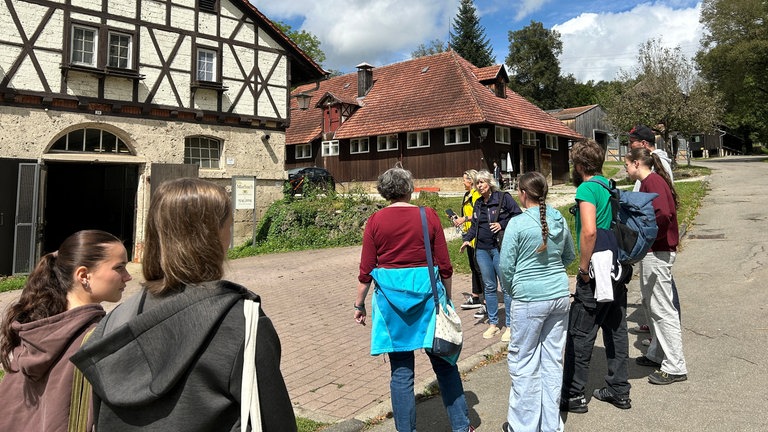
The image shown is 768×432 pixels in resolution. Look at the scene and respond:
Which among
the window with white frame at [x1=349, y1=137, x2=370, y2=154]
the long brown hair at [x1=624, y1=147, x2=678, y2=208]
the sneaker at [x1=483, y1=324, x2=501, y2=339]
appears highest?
the window with white frame at [x1=349, y1=137, x2=370, y2=154]

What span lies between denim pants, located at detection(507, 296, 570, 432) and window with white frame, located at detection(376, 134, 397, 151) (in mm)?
25096

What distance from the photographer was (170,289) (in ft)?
5.19

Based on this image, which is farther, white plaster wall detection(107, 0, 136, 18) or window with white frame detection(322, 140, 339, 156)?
window with white frame detection(322, 140, 339, 156)

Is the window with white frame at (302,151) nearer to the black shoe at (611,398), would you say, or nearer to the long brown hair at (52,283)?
the black shoe at (611,398)

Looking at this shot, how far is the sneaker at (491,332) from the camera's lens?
19.4 feet

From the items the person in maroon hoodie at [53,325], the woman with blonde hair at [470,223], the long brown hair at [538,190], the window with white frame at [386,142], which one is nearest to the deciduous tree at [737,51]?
the window with white frame at [386,142]

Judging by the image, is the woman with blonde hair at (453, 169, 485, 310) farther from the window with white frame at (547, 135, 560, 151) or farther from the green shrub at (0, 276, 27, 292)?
the window with white frame at (547, 135, 560, 151)

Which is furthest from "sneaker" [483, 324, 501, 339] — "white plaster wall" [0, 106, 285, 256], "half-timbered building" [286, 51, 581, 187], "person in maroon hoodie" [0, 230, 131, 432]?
"half-timbered building" [286, 51, 581, 187]

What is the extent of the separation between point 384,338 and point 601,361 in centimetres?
275

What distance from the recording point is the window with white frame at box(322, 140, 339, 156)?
101ft

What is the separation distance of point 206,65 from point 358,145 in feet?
48.2

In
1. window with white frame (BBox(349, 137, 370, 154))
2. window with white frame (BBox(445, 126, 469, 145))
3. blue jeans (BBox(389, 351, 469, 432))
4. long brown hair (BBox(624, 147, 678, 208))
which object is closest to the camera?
blue jeans (BBox(389, 351, 469, 432))

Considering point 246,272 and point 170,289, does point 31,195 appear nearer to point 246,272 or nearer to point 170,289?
point 246,272

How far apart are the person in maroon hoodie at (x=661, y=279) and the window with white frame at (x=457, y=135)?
69.7 feet
